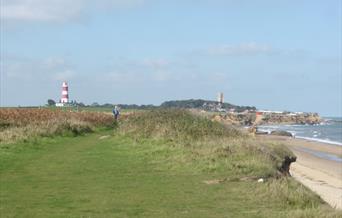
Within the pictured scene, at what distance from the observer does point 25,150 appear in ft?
79.9

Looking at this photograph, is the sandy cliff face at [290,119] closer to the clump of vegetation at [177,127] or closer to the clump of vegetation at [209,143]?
the clump of vegetation at [177,127]

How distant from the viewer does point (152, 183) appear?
1503 cm

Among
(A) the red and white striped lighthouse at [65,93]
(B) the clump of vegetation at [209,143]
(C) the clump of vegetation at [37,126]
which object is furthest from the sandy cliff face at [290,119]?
(B) the clump of vegetation at [209,143]

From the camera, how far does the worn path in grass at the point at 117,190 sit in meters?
11.5

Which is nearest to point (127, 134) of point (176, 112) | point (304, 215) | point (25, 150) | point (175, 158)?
point (176, 112)

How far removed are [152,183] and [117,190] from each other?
121 cm

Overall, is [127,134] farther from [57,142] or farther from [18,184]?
[18,184]

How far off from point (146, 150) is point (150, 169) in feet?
17.0

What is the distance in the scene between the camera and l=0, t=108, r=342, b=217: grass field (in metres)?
11.6

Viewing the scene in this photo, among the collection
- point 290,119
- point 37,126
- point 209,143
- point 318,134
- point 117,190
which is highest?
point 37,126

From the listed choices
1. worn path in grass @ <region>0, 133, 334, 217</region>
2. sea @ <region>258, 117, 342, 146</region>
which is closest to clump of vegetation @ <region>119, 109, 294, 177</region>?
worn path in grass @ <region>0, 133, 334, 217</region>

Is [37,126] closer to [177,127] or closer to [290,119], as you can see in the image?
[177,127]

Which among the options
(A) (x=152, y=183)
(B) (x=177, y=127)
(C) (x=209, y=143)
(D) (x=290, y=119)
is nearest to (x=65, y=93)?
(B) (x=177, y=127)

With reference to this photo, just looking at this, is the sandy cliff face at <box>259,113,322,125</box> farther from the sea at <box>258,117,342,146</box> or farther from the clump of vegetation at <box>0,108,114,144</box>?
the clump of vegetation at <box>0,108,114,144</box>
